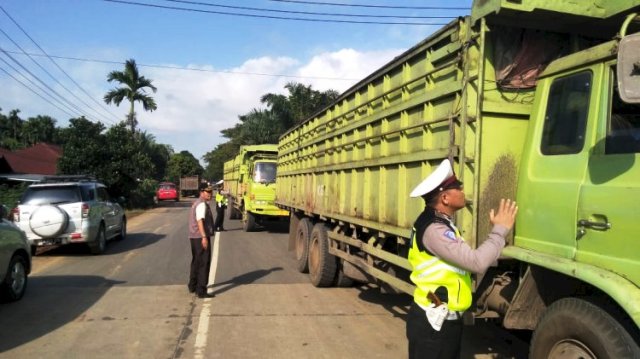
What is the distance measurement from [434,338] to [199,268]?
5.70 m

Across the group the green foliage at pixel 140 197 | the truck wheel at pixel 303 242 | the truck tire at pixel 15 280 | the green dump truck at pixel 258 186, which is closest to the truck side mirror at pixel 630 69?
the truck wheel at pixel 303 242

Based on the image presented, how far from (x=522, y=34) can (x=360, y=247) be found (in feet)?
11.5

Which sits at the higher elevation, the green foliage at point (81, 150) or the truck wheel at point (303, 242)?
the green foliage at point (81, 150)

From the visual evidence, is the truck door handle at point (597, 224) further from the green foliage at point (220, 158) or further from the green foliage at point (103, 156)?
the green foliage at point (220, 158)

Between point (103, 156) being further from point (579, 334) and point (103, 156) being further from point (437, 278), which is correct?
point (579, 334)

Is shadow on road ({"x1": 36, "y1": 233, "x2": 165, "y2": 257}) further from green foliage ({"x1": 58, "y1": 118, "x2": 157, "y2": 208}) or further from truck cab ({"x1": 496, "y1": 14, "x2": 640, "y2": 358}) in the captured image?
green foliage ({"x1": 58, "y1": 118, "x2": 157, "y2": 208})

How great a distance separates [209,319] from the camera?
6.73 m

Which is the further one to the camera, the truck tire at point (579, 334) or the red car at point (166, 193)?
the red car at point (166, 193)

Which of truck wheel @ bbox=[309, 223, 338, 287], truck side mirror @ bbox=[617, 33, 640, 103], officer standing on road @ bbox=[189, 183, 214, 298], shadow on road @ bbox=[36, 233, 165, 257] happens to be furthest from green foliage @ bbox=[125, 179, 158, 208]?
truck side mirror @ bbox=[617, 33, 640, 103]

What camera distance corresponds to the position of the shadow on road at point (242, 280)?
8688 millimetres

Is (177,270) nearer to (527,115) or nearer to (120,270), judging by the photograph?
(120,270)

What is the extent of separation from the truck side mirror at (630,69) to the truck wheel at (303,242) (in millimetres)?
7163

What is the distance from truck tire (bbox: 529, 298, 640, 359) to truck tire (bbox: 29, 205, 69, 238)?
33.8 ft

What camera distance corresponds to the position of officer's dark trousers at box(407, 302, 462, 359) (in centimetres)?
293
